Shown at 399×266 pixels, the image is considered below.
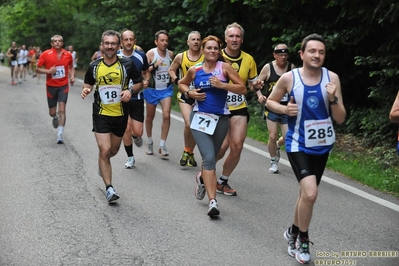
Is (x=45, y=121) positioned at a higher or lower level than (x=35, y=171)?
lower

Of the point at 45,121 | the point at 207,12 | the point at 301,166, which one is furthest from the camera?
the point at 207,12

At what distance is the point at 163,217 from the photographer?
6.97 m

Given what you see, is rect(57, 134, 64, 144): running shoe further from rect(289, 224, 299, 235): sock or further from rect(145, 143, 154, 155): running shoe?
rect(289, 224, 299, 235): sock

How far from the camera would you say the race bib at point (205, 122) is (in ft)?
23.6

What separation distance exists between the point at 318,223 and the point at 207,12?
10.7 m

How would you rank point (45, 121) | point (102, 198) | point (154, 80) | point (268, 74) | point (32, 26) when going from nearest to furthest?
point (102, 198) < point (268, 74) < point (154, 80) < point (45, 121) < point (32, 26)

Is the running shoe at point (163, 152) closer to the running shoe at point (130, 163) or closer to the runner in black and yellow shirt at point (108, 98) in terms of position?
the running shoe at point (130, 163)

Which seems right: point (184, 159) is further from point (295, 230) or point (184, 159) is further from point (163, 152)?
point (295, 230)

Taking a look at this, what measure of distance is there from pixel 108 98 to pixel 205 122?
4.10 feet

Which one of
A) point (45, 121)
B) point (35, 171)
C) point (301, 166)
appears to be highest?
point (301, 166)

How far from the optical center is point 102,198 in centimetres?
783

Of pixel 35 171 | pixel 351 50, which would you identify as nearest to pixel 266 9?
pixel 351 50

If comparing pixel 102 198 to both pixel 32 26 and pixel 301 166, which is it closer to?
pixel 301 166

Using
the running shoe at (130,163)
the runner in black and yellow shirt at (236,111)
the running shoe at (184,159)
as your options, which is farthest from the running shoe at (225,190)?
the running shoe at (130,163)
